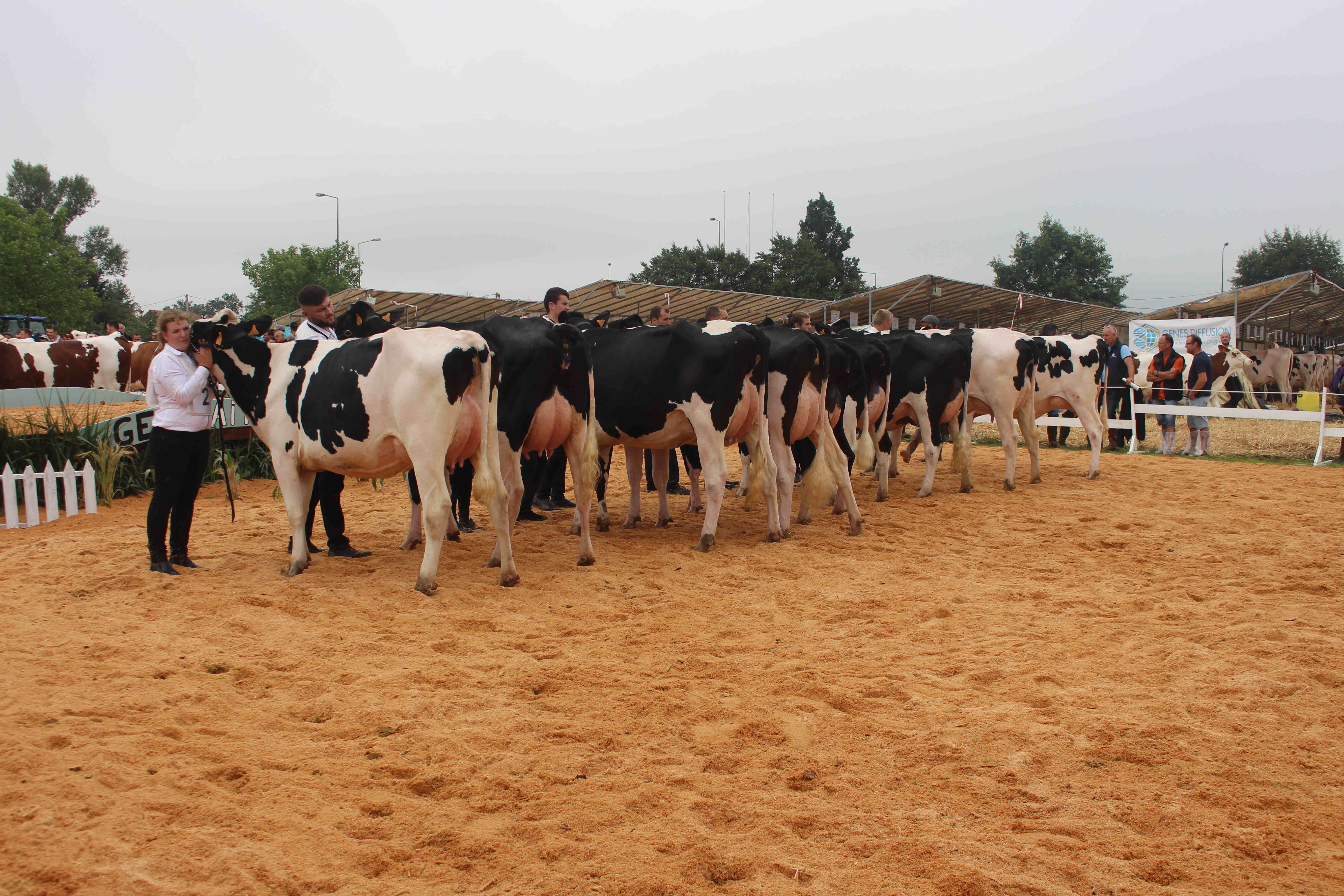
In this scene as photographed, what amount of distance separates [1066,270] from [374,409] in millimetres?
70302

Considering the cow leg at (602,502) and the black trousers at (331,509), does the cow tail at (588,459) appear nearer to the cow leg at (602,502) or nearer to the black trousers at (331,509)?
the cow leg at (602,502)

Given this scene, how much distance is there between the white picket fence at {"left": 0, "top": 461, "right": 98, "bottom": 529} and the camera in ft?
29.1

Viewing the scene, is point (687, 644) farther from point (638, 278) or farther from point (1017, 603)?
point (638, 278)

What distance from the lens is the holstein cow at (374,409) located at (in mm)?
Result: 6117

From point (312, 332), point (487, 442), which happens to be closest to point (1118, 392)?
point (487, 442)

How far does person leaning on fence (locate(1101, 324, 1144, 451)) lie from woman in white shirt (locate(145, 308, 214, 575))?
15.7 metres

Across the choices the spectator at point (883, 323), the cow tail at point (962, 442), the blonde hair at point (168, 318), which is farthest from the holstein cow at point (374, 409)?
the spectator at point (883, 323)

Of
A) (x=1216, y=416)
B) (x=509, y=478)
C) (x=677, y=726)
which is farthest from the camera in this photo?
(x=1216, y=416)

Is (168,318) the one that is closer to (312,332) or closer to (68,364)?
(312,332)

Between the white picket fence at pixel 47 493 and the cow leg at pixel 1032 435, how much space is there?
12.0 metres

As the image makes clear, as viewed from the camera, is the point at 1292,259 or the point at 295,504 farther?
the point at 1292,259

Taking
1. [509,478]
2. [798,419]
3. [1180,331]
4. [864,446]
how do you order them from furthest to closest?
[1180,331] < [864,446] < [798,419] < [509,478]

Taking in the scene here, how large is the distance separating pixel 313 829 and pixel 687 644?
2612mm

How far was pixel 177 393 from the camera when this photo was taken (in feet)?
21.9
